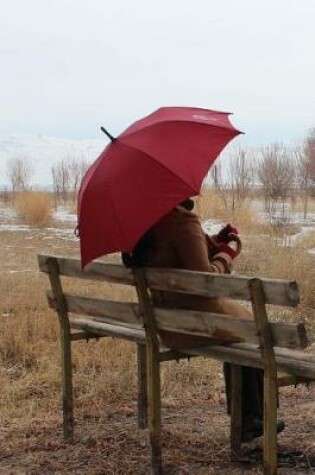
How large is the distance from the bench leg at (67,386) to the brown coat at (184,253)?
0.97m

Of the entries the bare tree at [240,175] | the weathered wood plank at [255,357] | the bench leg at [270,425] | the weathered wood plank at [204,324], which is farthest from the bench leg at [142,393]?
the bare tree at [240,175]

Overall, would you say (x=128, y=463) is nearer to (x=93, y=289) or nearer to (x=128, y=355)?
(x=128, y=355)

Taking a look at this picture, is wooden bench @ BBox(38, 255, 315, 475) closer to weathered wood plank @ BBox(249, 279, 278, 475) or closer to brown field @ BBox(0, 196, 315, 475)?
weathered wood plank @ BBox(249, 279, 278, 475)

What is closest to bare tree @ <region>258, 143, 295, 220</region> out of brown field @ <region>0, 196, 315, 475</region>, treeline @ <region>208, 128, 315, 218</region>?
treeline @ <region>208, 128, 315, 218</region>

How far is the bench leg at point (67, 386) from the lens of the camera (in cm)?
419

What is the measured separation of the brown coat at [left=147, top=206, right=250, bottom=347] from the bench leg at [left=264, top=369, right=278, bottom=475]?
0.49m

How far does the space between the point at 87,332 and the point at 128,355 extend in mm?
1578

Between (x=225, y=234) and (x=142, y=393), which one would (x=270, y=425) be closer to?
(x=225, y=234)

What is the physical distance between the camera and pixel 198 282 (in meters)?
3.08

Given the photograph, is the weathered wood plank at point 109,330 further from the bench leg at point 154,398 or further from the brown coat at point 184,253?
the brown coat at point 184,253

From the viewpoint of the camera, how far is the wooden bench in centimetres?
288

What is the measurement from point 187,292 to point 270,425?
2.16 ft

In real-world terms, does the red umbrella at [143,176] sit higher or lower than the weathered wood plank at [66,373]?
higher

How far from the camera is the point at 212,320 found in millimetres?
3135
